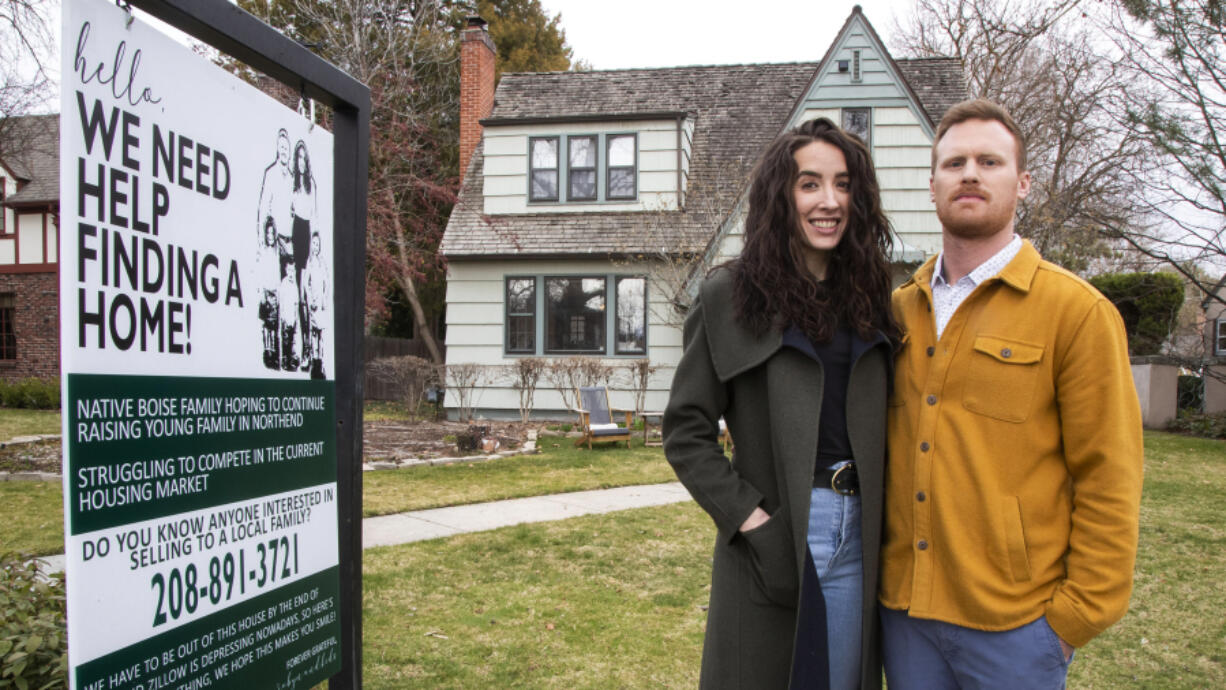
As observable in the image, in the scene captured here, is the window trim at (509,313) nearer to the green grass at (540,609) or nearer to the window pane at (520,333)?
the window pane at (520,333)

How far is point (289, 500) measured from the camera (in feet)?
7.76

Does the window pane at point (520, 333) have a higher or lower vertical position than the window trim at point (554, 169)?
lower

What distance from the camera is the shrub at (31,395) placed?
63.8 ft

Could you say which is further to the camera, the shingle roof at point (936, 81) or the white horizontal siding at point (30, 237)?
the white horizontal siding at point (30, 237)

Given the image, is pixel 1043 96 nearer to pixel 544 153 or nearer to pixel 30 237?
pixel 544 153

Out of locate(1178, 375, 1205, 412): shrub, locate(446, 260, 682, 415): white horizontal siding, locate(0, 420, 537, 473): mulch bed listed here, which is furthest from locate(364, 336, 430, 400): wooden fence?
locate(1178, 375, 1205, 412): shrub

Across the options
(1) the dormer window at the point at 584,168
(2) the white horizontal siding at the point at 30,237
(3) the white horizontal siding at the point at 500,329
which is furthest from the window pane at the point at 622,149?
(2) the white horizontal siding at the point at 30,237

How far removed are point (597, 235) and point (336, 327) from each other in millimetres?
13519

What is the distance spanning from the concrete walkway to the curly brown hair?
15.7ft

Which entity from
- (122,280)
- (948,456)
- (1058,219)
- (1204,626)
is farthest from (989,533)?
(1058,219)

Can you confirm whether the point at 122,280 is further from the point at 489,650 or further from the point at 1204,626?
the point at 1204,626

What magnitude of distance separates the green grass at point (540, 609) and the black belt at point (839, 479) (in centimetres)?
217

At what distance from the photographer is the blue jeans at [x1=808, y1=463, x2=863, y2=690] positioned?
2166mm

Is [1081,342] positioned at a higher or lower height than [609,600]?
higher
